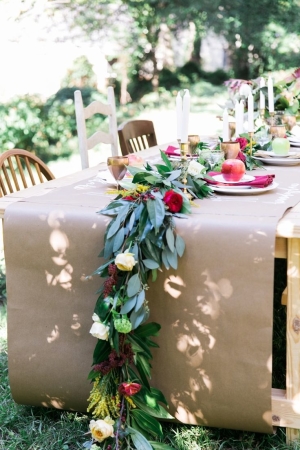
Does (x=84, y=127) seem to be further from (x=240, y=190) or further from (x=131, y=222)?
(x=131, y=222)

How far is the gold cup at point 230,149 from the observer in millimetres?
2246

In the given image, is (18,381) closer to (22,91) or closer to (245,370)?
(245,370)

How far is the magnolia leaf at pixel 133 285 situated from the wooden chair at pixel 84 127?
1.35 metres

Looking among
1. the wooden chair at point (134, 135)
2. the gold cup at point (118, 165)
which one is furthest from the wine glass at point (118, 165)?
the wooden chair at point (134, 135)

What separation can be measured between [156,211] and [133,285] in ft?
0.63

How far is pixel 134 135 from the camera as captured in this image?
3514mm

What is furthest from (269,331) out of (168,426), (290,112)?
(290,112)

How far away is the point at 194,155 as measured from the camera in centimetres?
244

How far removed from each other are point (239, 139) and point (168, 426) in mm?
1157

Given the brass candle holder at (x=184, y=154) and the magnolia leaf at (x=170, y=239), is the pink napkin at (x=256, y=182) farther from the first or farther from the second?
the magnolia leaf at (x=170, y=239)

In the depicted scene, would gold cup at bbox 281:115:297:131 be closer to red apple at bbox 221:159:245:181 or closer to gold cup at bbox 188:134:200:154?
gold cup at bbox 188:134:200:154

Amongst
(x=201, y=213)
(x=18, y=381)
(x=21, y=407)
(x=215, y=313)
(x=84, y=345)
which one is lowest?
(x=21, y=407)

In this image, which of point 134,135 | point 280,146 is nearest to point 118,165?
point 280,146

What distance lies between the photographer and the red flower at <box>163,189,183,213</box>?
5.50ft
